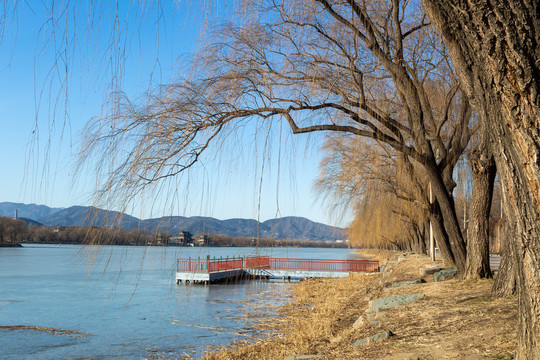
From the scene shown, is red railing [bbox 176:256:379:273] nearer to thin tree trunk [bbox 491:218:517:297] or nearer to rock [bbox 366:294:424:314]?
rock [bbox 366:294:424:314]

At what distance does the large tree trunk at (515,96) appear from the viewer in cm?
225

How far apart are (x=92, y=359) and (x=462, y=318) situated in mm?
8715

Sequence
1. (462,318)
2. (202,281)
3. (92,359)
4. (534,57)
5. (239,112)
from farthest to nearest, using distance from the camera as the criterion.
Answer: (202,281) → (92,359) → (462,318) → (239,112) → (534,57)

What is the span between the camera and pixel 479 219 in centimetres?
797

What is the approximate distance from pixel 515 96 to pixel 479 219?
630cm

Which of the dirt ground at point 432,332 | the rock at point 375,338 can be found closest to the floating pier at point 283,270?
the dirt ground at point 432,332

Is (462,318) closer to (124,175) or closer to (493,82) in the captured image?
(493,82)

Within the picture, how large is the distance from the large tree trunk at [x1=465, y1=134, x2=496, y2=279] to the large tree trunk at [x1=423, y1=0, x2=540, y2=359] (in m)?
5.57

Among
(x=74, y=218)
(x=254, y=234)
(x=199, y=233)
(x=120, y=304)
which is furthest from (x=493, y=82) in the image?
(x=120, y=304)

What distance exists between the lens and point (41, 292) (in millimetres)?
22672

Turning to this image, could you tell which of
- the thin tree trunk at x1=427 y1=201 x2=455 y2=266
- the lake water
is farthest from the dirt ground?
the thin tree trunk at x1=427 y1=201 x2=455 y2=266

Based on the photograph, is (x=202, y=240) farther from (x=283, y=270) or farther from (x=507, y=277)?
(x=283, y=270)

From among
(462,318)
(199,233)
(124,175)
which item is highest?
(124,175)

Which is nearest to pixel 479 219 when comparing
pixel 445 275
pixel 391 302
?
pixel 445 275
